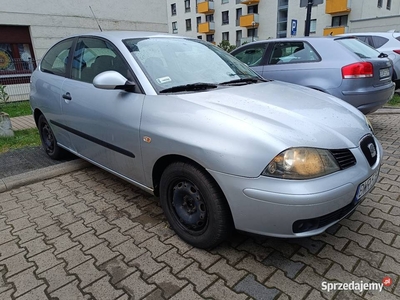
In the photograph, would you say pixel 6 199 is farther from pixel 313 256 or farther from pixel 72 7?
pixel 72 7

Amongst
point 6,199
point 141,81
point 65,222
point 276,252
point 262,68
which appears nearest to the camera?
point 276,252

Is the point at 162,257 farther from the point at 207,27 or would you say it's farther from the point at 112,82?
the point at 207,27

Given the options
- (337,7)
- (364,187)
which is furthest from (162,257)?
(337,7)

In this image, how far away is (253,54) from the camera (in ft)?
18.4

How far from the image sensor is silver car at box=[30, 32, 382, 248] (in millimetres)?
1746

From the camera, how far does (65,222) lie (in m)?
2.67

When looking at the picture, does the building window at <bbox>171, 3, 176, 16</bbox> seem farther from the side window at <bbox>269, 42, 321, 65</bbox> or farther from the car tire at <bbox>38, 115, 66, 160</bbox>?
the car tire at <bbox>38, 115, 66, 160</bbox>

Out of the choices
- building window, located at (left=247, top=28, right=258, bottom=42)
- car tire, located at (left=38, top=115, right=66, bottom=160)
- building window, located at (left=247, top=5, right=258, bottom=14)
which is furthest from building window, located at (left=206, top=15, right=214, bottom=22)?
car tire, located at (left=38, top=115, right=66, bottom=160)

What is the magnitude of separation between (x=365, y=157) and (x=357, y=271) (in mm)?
769

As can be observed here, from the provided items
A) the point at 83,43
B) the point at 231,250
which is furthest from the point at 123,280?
the point at 83,43

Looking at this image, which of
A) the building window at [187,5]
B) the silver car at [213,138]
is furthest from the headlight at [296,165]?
the building window at [187,5]

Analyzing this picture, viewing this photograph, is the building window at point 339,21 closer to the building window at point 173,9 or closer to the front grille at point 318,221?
the building window at point 173,9

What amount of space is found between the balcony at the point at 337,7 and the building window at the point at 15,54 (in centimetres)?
2597

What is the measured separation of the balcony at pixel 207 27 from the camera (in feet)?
125
